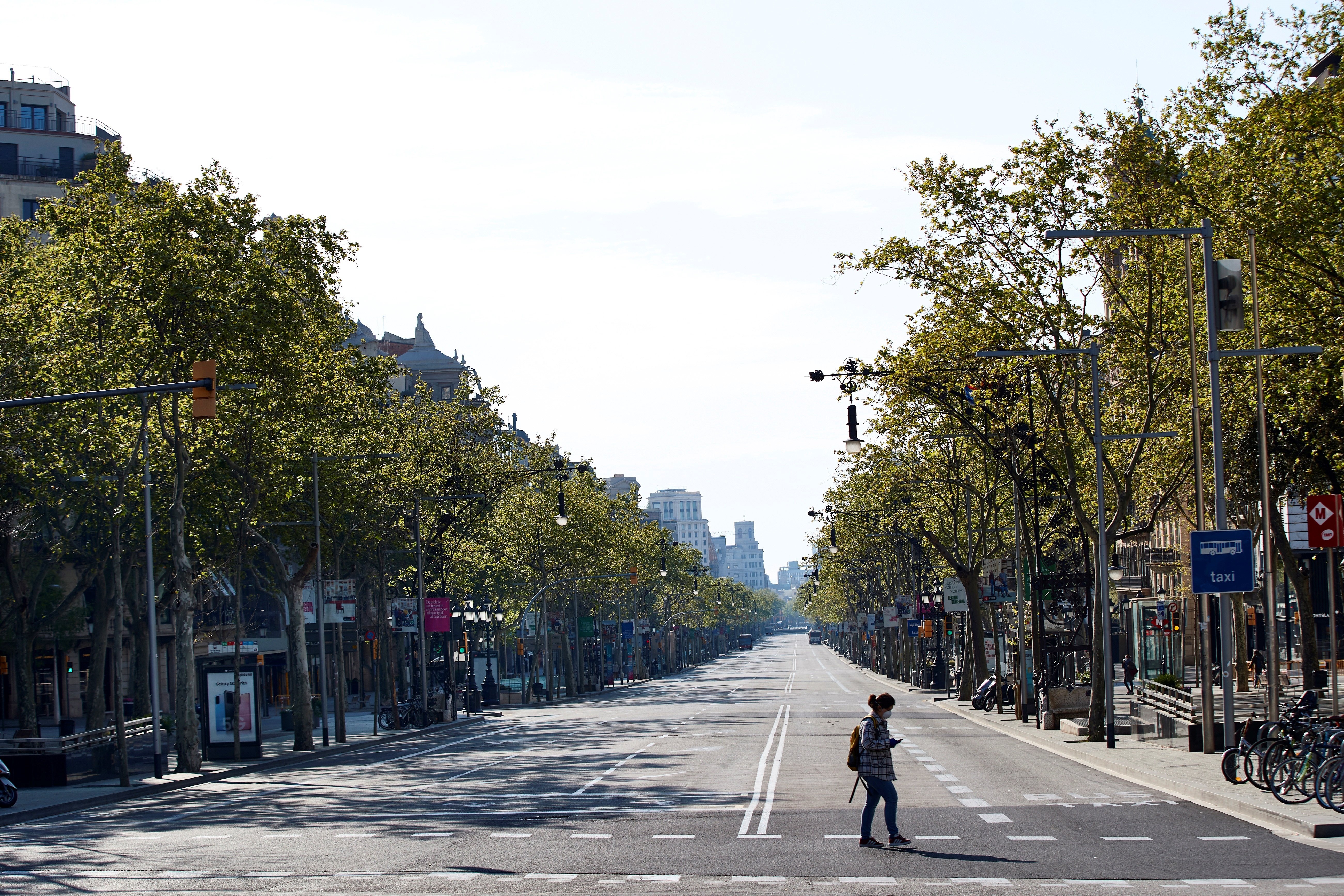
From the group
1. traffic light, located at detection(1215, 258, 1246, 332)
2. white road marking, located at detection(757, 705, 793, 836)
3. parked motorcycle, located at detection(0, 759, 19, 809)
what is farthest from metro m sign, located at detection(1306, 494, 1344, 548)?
parked motorcycle, located at detection(0, 759, 19, 809)

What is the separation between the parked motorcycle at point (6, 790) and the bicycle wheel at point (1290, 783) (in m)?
21.1

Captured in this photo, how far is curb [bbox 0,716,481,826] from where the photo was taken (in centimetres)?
2544

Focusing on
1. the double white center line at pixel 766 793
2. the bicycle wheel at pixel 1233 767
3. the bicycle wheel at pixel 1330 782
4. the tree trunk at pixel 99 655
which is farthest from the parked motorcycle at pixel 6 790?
the bicycle wheel at pixel 1330 782

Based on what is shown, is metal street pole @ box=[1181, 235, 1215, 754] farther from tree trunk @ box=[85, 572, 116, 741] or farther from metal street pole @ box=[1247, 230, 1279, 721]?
tree trunk @ box=[85, 572, 116, 741]

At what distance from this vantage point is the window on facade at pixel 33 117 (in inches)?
3108

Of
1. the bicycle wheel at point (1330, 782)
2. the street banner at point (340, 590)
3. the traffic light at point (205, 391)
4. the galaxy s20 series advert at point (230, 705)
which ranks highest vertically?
the traffic light at point (205, 391)

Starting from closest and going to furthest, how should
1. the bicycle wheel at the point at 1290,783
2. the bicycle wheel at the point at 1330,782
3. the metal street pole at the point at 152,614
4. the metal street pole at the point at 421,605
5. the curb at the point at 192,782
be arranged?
the bicycle wheel at the point at 1330,782 → the bicycle wheel at the point at 1290,783 → the curb at the point at 192,782 → the metal street pole at the point at 152,614 → the metal street pole at the point at 421,605

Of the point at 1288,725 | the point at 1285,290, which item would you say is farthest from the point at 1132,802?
the point at 1285,290

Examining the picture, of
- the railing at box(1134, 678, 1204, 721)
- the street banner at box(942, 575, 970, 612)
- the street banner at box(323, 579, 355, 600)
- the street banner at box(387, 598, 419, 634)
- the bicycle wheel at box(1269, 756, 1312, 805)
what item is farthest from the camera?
the street banner at box(387, 598, 419, 634)

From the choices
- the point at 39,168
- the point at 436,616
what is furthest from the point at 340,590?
the point at 39,168

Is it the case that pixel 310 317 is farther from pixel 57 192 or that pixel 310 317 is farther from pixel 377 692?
pixel 57 192

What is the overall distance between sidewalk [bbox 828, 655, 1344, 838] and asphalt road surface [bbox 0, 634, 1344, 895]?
384 mm

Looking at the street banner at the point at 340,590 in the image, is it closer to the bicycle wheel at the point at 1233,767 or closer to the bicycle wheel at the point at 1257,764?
the bicycle wheel at the point at 1233,767

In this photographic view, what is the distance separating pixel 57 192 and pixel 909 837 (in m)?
69.6
